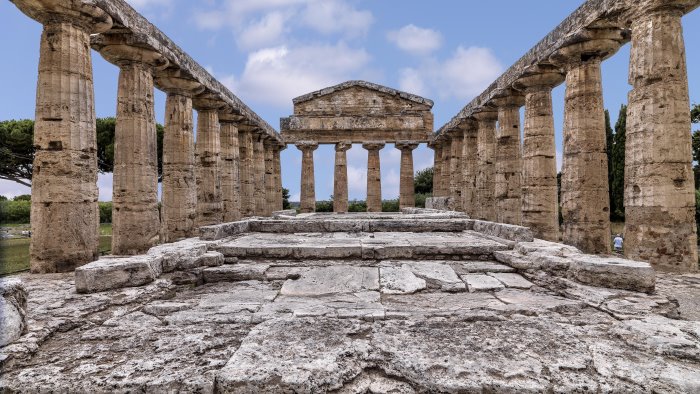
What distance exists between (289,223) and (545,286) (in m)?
6.23

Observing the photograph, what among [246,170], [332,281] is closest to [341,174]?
[246,170]

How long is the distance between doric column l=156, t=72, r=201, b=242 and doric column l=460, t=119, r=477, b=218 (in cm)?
1376

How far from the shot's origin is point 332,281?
17.9 ft

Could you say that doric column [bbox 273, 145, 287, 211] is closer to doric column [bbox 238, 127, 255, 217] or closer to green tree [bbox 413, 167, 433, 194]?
doric column [bbox 238, 127, 255, 217]

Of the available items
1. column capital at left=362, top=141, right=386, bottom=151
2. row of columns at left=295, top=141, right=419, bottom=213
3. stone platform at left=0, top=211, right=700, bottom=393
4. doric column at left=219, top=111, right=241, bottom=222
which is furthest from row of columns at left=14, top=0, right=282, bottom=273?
column capital at left=362, top=141, right=386, bottom=151

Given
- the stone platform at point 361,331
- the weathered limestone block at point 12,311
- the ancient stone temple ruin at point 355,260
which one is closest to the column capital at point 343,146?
the ancient stone temple ruin at point 355,260

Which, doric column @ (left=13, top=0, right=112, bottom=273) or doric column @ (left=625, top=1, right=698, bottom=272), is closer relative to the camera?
doric column @ (left=13, top=0, right=112, bottom=273)

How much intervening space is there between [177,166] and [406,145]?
1912cm

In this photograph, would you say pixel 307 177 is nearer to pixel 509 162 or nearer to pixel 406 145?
pixel 406 145

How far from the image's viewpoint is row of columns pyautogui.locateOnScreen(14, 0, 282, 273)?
8.11 meters

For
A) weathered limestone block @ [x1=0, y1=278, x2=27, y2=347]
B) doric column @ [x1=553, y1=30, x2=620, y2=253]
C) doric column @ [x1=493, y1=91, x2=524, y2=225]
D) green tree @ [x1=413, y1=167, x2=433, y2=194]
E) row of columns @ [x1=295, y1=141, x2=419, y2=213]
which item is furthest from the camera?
green tree @ [x1=413, y1=167, x2=433, y2=194]

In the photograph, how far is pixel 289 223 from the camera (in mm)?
10195

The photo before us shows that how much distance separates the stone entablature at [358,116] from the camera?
2934 cm

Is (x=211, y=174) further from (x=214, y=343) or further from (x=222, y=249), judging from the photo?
(x=214, y=343)
